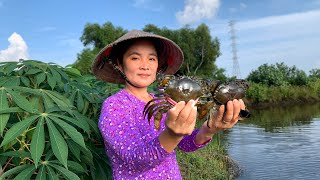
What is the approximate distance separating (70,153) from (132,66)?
58 centimetres

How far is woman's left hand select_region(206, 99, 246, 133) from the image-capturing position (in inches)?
67.2

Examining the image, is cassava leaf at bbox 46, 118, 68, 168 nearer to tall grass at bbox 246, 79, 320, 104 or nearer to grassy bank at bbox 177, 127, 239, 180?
grassy bank at bbox 177, 127, 239, 180

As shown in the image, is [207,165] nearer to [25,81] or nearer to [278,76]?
[25,81]

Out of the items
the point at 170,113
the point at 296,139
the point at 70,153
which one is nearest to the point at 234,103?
the point at 170,113

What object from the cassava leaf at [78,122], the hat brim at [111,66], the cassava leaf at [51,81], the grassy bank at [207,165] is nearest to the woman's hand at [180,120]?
the cassava leaf at [78,122]

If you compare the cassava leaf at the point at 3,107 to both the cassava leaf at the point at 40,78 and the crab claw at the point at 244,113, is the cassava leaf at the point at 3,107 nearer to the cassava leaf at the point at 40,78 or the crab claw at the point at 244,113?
the cassava leaf at the point at 40,78

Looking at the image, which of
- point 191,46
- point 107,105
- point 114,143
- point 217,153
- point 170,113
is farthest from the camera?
point 191,46

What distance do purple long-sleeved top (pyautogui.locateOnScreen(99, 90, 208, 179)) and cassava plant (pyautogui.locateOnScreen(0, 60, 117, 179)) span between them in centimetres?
19

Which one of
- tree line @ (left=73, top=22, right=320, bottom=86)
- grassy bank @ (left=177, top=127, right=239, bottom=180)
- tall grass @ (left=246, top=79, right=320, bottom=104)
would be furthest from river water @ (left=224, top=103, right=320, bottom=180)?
tree line @ (left=73, top=22, right=320, bottom=86)

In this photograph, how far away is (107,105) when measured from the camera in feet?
6.02

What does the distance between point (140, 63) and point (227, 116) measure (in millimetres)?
476

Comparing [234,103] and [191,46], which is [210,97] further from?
[191,46]

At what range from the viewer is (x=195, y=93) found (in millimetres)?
1547

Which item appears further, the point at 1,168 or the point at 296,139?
the point at 296,139
